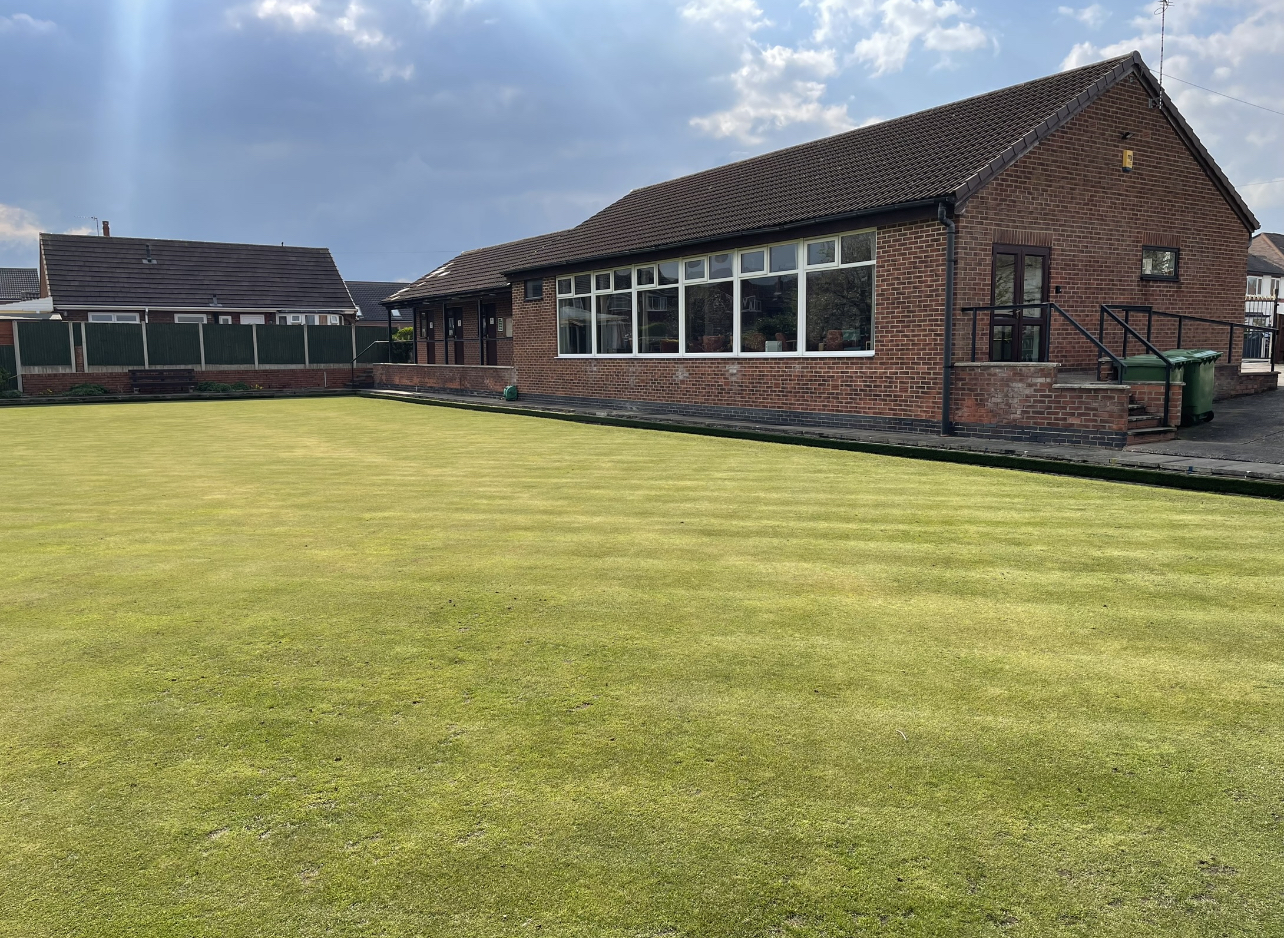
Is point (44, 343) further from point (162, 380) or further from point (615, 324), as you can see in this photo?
point (615, 324)

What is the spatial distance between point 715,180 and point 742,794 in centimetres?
1811

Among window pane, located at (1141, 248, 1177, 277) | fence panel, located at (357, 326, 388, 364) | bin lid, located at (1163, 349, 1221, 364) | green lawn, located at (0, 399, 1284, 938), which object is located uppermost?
window pane, located at (1141, 248, 1177, 277)

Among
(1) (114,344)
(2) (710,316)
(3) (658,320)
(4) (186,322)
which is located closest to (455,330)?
(1) (114,344)

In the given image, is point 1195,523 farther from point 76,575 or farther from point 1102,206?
point 1102,206

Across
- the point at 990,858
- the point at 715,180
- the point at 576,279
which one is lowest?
the point at 990,858

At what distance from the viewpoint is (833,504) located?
725 cm

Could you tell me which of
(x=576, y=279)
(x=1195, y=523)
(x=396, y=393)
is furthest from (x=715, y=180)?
(x=1195, y=523)

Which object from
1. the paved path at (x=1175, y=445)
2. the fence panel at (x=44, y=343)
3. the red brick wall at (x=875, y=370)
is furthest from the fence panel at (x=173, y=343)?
the paved path at (x=1175, y=445)

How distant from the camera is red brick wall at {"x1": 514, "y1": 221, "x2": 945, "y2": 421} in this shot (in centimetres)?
1231

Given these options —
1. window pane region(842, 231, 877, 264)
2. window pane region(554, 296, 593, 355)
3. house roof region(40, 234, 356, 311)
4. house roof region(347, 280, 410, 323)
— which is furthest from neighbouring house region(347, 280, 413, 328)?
window pane region(842, 231, 877, 264)

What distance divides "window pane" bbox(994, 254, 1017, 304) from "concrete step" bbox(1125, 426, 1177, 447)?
9.23ft

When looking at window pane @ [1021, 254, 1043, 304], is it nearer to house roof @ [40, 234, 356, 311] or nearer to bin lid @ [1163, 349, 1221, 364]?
bin lid @ [1163, 349, 1221, 364]

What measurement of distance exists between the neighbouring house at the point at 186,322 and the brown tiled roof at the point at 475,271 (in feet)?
9.13

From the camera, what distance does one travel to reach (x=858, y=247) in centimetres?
1337
